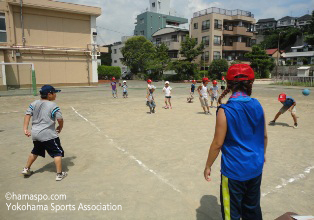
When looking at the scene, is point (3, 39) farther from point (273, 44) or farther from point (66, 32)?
point (273, 44)

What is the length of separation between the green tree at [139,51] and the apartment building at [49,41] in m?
19.6

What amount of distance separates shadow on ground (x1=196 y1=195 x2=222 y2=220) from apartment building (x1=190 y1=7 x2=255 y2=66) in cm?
4593

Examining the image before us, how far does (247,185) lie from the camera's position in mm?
2230

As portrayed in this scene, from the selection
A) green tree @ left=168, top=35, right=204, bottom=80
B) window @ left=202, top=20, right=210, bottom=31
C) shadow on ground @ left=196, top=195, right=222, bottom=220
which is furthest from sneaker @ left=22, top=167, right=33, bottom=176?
window @ left=202, top=20, right=210, bottom=31

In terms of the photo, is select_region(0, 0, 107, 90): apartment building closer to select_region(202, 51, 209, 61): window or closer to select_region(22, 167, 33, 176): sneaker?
select_region(22, 167, 33, 176): sneaker

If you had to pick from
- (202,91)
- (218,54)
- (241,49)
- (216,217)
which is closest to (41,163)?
(216,217)

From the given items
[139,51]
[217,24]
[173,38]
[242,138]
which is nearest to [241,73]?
[242,138]

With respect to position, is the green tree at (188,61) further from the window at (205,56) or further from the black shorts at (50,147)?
the black shorts at (50,147)

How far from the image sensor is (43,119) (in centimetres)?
411

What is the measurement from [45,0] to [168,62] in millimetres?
26335

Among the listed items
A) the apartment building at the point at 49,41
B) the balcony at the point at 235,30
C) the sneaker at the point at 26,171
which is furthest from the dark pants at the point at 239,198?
the balcony at the point at 235,30

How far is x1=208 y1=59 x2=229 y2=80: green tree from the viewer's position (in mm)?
43156

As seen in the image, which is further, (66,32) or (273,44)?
(273,44)

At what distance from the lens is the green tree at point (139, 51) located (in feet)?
164
